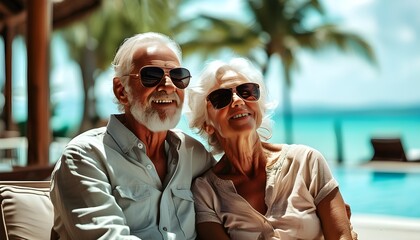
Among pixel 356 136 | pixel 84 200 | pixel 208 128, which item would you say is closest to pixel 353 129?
pixel 356 136

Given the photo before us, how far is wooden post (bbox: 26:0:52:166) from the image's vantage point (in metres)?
4.89

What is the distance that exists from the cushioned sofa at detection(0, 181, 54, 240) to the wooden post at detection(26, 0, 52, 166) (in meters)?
3.00

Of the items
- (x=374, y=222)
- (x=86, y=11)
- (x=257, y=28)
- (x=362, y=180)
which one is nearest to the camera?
(x=374, y=222)

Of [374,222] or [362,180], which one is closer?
[374,222]

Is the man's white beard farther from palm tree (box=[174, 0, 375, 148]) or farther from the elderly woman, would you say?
palm tree (box=[174, 0, 375, 148])

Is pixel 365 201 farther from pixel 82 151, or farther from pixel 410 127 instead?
pixel 410 127

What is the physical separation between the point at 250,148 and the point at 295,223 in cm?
33

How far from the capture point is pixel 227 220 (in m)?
2.02

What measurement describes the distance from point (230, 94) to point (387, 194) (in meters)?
8.02

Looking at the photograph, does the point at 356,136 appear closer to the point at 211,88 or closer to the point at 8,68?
the point at 8,68

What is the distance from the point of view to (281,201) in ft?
A: 6.63

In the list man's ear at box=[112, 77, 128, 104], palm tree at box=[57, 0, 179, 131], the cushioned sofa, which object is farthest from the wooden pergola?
palm tree at box=[57, 0, 179, 131]

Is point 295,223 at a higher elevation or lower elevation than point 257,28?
lower

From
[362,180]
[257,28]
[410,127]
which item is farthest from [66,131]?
[410,127]
